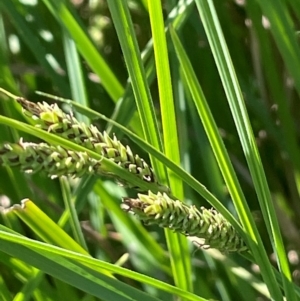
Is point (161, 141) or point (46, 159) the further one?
point (161, 141)

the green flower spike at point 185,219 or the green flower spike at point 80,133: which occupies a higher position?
the green flower spike at point 80,133

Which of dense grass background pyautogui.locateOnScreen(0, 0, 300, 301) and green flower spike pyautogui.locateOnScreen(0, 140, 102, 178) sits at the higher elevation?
green flower spike pyautogui.locateOnScreen(0, 140, 102, 178)

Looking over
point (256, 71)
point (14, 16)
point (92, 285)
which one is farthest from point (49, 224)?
point (256, 71)

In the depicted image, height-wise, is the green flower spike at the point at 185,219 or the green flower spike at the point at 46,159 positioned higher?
the green flower spike at the point at 46,159
